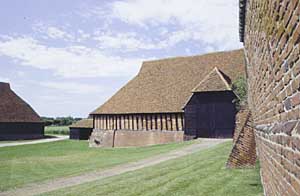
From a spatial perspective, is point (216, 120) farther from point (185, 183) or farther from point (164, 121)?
point (185, 183)

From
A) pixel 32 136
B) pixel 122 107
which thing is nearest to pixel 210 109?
pixel 122 107

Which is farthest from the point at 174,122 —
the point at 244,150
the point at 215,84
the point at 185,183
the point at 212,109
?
the point at 185,183

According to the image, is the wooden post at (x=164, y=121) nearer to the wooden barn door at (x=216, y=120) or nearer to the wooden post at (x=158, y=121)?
the wooden post at (x=158, y=121)

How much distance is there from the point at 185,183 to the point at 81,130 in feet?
125

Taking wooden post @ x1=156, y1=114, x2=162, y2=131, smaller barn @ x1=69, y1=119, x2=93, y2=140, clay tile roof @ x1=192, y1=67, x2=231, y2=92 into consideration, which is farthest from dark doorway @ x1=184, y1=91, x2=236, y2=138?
smaller barn @ x1=69, y1=119, x2=93, y2=140

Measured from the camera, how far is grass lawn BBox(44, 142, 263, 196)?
32.1 feet

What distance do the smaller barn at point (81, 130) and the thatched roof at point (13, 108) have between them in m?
7.01

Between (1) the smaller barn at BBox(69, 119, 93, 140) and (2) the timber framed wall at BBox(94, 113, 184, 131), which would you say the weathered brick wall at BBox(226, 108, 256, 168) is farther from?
(1) the smaller barn at BBox(69, 119, 93, 140)

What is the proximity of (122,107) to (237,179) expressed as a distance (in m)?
24.7

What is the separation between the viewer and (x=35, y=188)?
13359mm

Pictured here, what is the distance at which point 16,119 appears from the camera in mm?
48688

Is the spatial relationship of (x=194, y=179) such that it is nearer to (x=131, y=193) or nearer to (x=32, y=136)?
(x=131, y=193)

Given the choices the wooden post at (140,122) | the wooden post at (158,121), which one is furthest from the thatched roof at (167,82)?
the wooden post at (140,122)

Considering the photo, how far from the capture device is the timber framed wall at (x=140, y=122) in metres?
29.8
